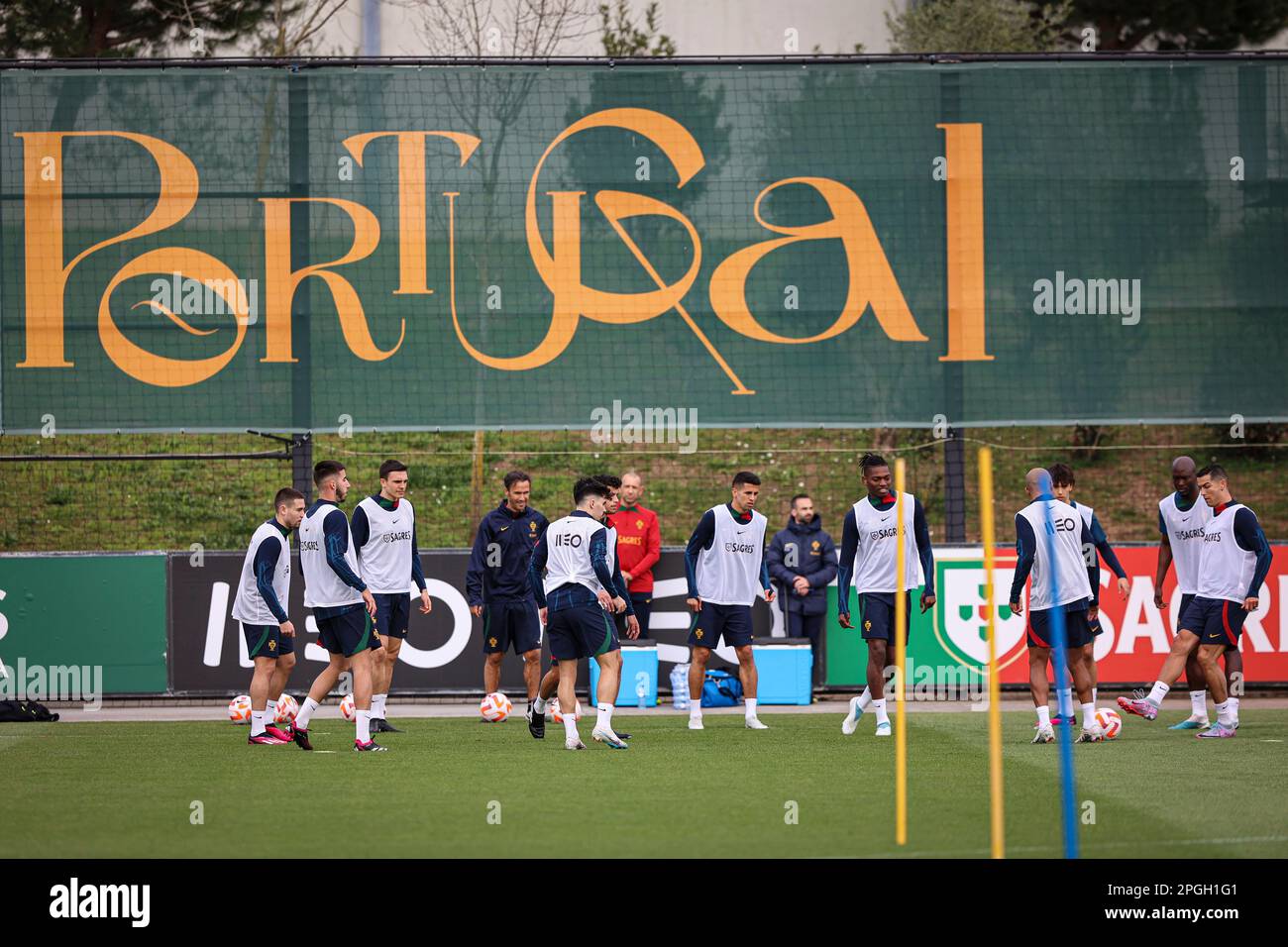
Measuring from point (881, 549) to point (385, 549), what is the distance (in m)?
A: 4.49

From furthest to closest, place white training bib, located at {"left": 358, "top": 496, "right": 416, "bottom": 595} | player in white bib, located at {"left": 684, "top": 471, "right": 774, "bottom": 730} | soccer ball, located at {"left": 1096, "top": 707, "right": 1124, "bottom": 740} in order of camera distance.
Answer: player in white bib, located at {"left": 684, "top": 471, "right": 774, "bottom": 730} < white training bib, located at {"left": 358, "top": 496, "right": 416, "bottom": 595} < soccer ball, located at {"left": 1096, "top": 707, "right": 1124, "bottom": 740}

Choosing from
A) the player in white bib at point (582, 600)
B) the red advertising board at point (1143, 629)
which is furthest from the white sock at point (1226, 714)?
the player in white bib at point (582, 600)

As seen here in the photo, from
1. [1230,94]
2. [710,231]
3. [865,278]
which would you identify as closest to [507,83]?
[710,231]

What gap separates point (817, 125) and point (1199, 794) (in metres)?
9.79

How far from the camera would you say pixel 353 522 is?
1359 centimetres

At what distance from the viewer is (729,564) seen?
14.3m

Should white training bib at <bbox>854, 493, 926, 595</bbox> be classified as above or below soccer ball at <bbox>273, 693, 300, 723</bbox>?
above

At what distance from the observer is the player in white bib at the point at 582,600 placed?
12273 millimetres

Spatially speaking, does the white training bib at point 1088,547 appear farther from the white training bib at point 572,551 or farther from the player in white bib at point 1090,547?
the white training bib at point 572,551

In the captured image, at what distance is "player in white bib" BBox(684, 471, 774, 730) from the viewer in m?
14.2

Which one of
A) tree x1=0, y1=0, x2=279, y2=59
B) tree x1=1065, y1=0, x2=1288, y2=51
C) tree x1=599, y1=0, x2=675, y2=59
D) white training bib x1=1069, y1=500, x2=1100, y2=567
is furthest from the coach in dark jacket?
tree x1=1065, y1=0, x2=1288, y2=51

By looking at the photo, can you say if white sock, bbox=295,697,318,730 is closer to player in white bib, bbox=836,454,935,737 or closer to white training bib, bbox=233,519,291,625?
white training bib, bbox=233,519,291,625

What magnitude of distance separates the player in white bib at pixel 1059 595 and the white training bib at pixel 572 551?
3551mm

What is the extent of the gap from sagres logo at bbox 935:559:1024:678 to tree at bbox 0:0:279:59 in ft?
44.8
